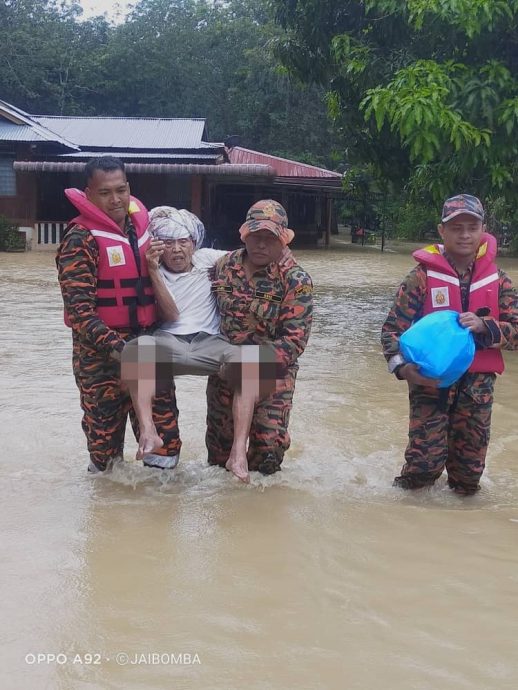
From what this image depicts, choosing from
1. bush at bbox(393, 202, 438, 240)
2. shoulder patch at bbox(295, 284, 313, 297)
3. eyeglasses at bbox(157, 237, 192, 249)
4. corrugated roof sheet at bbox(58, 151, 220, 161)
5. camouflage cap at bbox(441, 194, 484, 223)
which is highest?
corrugated roof sheet at bbox(58, 151, 220, 161)

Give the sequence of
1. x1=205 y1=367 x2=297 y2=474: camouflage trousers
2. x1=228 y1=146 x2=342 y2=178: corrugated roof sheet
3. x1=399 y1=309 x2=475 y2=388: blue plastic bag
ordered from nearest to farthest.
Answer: x1=399 y1=309 x2=475 y2=388: blue plastic bag
x1=205 y1=367 x2=297 y2=474: camouflage trousers
x1=228 y1=146 x2=342 y2=178: corrugated roof sheet

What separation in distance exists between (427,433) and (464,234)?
1027 mm

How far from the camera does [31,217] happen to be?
2369 cm

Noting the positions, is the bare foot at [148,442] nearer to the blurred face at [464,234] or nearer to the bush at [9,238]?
the blurred face at [464,234]

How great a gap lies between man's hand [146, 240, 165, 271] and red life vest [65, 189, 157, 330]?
0.47ft

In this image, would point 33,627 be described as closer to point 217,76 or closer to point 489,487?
point 489,487

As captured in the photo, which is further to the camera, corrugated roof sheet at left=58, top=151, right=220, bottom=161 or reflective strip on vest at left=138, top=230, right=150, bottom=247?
corrugated roof sheet at left=58, top=151, right=220, bottom=161

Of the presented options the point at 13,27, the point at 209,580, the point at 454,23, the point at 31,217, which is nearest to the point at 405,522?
the point at 209,580

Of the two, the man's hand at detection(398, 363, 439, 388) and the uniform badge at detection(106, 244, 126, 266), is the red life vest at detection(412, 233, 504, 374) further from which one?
the uniform badge at detection(106, 244, 126, 266)

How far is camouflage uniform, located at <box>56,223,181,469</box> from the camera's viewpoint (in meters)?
4.05

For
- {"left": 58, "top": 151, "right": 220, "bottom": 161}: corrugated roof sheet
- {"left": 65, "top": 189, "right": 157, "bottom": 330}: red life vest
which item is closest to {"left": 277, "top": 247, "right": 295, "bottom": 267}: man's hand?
{"left": 65, "top": 189, "right": 157, "bottom": 330}: red life vest

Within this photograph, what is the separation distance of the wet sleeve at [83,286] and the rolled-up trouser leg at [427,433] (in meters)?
1.56

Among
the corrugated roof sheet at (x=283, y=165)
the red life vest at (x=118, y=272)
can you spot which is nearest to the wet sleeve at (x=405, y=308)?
the red life vest at (x=118, y=272)

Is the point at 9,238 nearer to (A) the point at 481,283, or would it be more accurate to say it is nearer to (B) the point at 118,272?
(B) the point at 118,272
